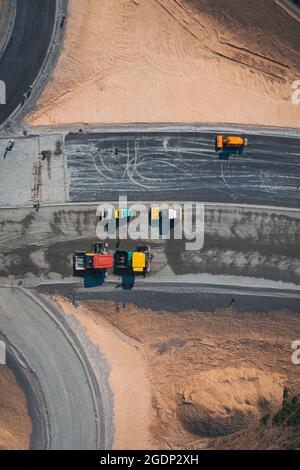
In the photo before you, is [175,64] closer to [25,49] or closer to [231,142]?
[231,142]

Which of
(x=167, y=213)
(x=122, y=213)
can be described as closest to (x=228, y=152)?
(x=167, y=213)

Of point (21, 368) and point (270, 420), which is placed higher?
point (21, 368)

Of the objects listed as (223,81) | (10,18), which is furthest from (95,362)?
(10,18)

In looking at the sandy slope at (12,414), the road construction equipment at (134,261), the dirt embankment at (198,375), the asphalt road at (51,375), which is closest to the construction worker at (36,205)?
the asphalt road at (51,375)

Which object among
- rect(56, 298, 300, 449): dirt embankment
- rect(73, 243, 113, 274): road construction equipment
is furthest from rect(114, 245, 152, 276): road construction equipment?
rect(56, 298, 300, 449): dirt embankment

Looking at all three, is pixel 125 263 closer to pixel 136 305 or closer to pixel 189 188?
pixel 136 305

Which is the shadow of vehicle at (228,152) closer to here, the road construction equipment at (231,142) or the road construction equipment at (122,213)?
the road construction equipment at (231,142)
